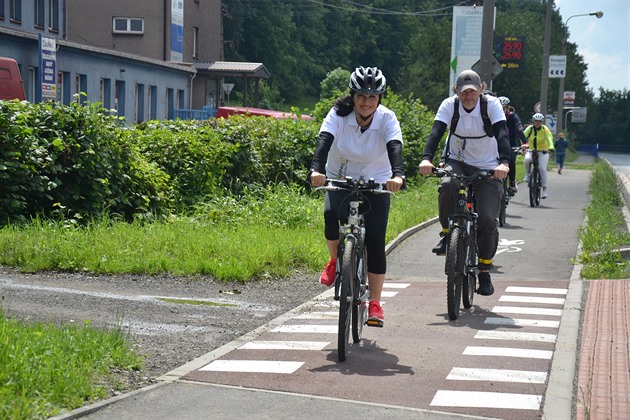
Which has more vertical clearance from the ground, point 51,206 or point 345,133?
point 345,133

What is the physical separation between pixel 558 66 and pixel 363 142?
50.3 metres

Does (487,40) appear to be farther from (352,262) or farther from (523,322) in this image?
(352,262)

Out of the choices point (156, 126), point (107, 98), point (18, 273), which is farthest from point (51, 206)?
point (107, 98)

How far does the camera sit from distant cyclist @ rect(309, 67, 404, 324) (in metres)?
7.81

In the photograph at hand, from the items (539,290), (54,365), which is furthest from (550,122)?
(54,365)

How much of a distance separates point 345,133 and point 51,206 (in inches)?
246

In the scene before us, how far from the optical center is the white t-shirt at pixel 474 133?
9.73m

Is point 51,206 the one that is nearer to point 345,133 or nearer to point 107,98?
point 345,133

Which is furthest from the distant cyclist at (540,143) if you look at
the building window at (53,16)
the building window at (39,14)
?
the building window at (53,16)

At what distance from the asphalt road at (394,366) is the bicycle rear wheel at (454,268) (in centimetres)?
15

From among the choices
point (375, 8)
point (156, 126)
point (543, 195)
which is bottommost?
point (543, 195)

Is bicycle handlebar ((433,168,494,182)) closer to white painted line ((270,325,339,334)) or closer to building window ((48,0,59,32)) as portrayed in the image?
white painted line ((270,325,339,334))

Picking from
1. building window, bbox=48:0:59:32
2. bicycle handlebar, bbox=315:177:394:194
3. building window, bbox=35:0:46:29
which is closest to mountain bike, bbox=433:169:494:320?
bicycle handlebar, bbox=315:177:394:194

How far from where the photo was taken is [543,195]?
77.4ft
